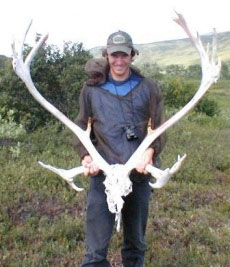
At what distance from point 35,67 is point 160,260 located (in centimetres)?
731

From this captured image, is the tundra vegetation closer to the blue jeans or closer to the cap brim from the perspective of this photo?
the blue jeans

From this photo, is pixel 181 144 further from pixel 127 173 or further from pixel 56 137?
pixel 127 173

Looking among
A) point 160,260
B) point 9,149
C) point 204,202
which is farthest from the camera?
point 9,149

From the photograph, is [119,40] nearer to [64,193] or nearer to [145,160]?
[145,160]

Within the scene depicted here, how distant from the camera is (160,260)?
5.95m

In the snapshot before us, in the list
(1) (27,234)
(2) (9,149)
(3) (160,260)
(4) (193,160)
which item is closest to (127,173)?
(3) (160,260)

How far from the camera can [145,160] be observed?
441 centimetres

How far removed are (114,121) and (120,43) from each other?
0.63m

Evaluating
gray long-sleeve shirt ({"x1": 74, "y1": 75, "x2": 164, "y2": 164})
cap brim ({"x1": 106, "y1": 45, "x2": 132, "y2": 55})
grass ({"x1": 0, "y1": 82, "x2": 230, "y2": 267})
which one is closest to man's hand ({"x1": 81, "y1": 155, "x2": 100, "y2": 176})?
gray long-sleeve shirt ({"x1": 74, "y1": 75, "x2": 164, "y2": 164})

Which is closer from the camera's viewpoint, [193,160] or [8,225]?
[8,225]

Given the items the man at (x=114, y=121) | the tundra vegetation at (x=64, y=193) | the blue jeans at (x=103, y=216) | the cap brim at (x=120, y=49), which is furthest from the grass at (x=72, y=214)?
the cap brim at (x=120, y=49)

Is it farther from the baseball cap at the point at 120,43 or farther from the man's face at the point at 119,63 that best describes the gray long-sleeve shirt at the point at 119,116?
the baseball cap at the point at 120,43

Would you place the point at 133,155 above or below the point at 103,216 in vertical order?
above

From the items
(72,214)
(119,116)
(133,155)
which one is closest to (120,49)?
(119,116)
